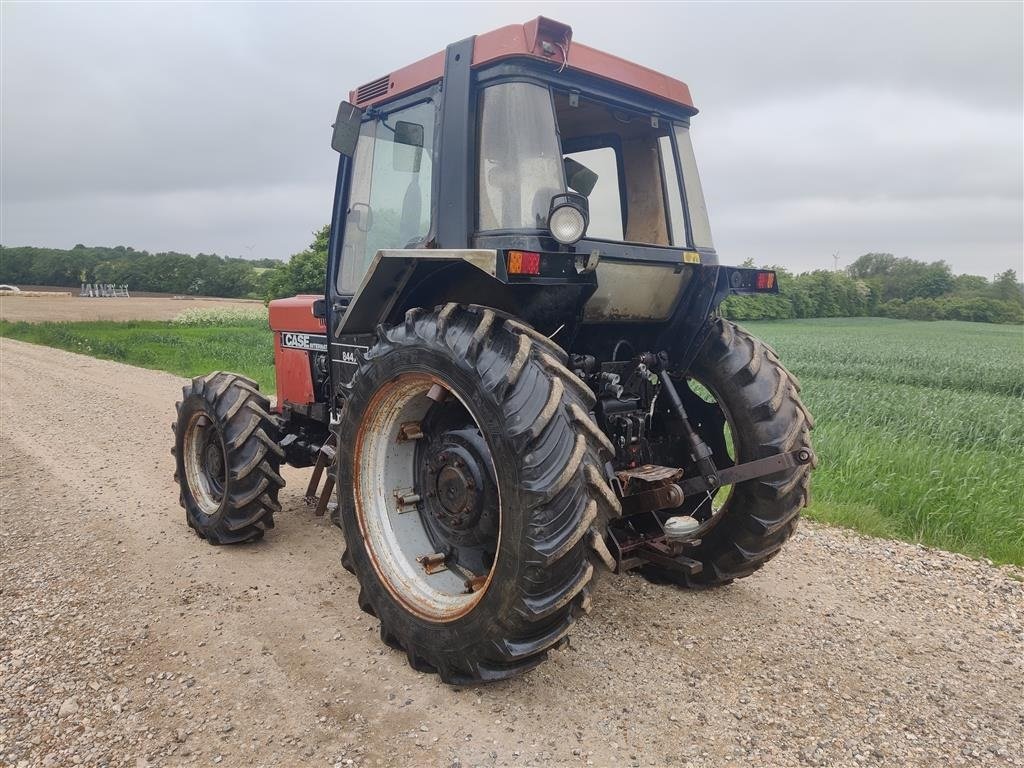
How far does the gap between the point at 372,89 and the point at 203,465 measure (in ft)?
9.05

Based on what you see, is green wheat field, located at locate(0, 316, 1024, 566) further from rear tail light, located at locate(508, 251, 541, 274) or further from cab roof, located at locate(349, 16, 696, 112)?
rear tail light, located at locate(508, 251, 541, 274)

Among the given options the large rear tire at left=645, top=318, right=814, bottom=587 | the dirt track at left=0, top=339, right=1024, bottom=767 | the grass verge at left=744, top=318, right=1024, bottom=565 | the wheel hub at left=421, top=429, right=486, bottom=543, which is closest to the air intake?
the wheel hub at left=421, top=429, right=486, bottom=543

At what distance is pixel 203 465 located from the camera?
475 cm

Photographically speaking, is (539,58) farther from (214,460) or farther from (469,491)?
(214,460)

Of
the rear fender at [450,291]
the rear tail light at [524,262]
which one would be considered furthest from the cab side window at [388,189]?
the rear tail light at [524,262]

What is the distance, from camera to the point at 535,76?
296 cm

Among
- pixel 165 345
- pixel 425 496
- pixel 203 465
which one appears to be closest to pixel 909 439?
pixel 425 496

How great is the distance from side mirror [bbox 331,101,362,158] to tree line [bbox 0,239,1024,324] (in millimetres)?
41231

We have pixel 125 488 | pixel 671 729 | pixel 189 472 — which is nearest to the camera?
pixel 671 729

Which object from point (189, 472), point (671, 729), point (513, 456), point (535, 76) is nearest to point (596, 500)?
point (513, 456)

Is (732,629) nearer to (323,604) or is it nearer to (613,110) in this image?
(323,604)

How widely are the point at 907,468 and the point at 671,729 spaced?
4.27 metres

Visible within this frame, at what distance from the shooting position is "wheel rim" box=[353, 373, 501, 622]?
120 inches

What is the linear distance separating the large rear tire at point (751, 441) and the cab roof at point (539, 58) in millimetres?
1288
